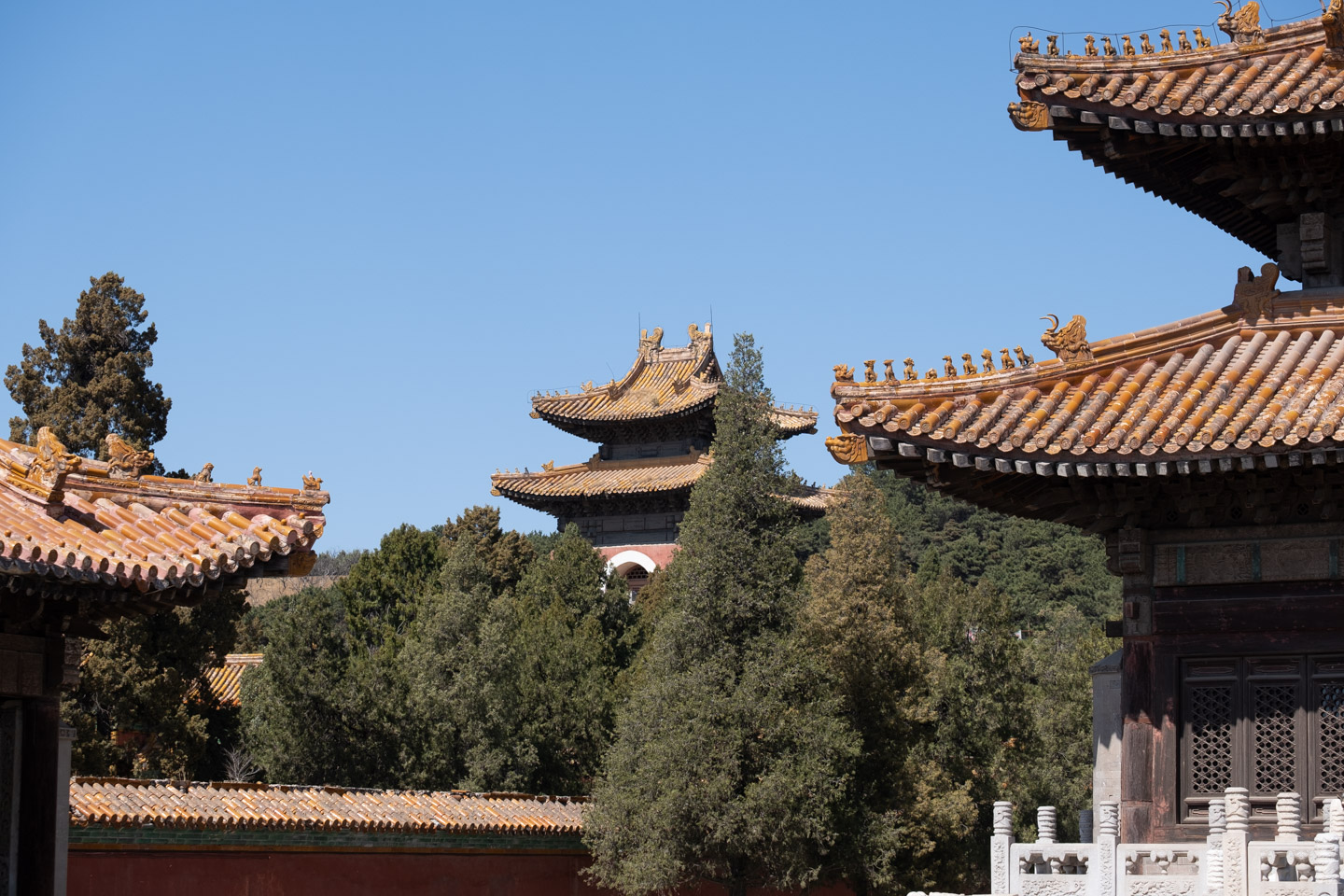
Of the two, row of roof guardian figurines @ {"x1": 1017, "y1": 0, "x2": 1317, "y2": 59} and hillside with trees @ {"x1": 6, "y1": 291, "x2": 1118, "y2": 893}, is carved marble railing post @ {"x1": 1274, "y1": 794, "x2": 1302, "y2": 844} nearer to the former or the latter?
row of roof guardian figurines @ {"x1": 1017, "y1": 0, "x2": 1317, "y2": 59}

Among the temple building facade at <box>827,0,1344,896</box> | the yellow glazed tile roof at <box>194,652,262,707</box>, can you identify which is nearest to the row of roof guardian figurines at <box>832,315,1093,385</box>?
the temple building facade at <box>827,0,1344,896</box>

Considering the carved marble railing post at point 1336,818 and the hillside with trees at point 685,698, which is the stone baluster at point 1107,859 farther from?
the hillside with trees at point 685,698

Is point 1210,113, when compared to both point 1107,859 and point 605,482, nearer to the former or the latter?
point 1107,859

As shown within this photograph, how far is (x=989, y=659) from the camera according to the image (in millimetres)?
31172

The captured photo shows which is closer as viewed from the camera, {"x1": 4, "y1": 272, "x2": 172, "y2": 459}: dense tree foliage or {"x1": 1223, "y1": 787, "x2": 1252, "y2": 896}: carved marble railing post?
{"x1": 1223, "y1": 787, "x2": 1252, "y2": 896}: carved marble railing post

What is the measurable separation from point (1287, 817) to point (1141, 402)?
2.75 metres

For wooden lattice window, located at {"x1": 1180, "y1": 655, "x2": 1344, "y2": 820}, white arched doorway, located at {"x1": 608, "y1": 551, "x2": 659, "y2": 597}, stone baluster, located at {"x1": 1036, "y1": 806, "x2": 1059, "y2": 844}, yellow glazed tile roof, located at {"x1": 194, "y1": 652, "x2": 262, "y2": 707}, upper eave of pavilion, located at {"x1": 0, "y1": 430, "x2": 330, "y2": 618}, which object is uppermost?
white arched doorway, located at {"x1": 608, "y1": 551, "x2": 659, "y2": 597}

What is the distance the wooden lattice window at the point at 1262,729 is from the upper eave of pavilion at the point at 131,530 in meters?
5.96

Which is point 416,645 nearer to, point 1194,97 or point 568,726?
point 568,726

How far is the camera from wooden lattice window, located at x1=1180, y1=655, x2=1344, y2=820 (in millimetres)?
10578

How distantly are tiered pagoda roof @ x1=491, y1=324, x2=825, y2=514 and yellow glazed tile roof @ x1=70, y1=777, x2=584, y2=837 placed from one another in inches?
803

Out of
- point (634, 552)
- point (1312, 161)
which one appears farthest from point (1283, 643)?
point (634, 552)

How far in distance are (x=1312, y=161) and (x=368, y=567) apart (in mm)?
32218

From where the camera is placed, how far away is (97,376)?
29.2 metres
